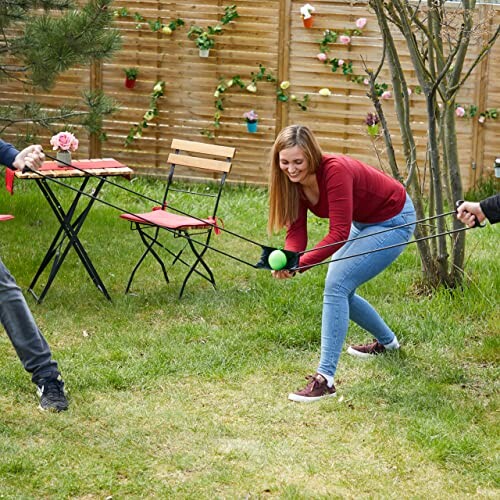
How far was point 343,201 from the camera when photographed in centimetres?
503

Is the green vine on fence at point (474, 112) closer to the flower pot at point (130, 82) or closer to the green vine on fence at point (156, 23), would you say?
the green vine on fence at point (156, 23)

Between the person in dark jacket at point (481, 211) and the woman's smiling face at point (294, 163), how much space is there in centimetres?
78

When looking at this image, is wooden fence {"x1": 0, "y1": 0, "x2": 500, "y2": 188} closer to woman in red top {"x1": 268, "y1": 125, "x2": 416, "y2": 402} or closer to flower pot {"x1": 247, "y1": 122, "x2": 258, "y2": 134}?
flower pot {"x1": 247, "y1": 122, "x2": 258, "y2": 134}

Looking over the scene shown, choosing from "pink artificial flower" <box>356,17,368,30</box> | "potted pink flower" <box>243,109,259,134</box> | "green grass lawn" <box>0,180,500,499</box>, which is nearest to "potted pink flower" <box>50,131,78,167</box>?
"green grass lawn" <box>0,180,500,499</box>

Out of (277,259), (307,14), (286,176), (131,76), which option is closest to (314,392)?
(277,259)

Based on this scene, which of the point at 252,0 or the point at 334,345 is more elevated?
the point at 252,0

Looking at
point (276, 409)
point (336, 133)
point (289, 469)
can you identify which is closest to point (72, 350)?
point (276, 409)

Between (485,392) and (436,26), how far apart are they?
8.30ft

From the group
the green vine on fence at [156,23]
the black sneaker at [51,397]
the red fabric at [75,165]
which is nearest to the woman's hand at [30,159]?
the black sneaker at [51,397]

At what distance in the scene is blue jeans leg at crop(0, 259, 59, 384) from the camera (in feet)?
15.9

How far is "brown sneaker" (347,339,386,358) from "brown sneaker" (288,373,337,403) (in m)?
0.65

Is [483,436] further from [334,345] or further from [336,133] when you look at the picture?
[336,133]

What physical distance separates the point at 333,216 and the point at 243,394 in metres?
1.04

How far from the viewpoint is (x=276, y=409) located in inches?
202
